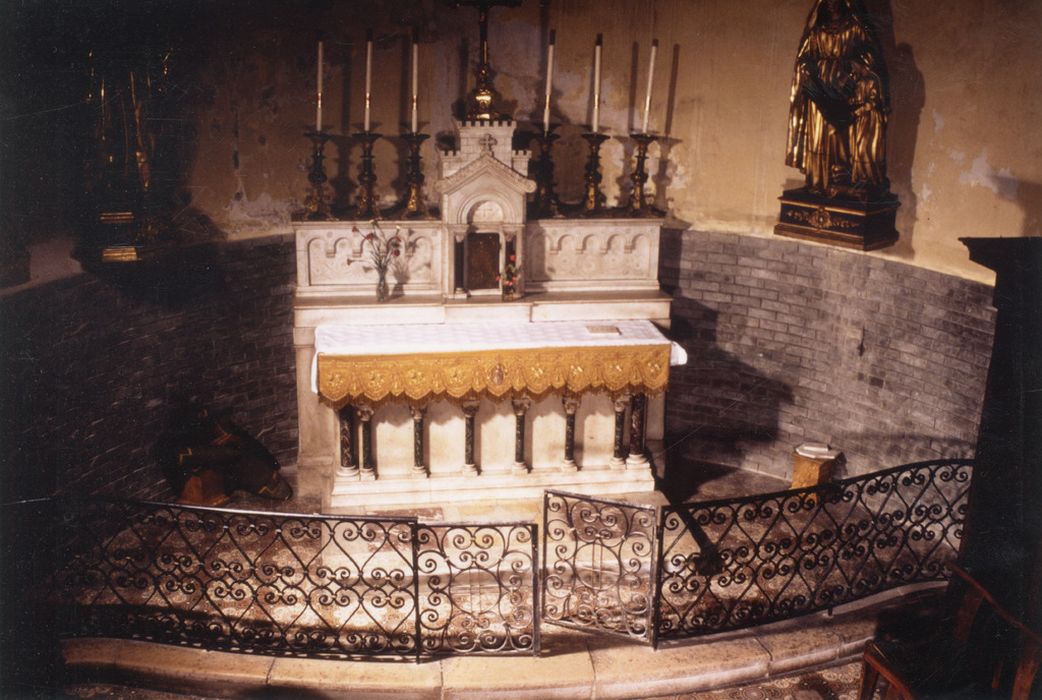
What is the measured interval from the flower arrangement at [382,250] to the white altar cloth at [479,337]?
0.36 meters

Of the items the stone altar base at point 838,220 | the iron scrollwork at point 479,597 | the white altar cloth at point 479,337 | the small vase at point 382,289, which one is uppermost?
the stone altar base at point 838,220

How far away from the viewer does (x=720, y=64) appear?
8.38 metres

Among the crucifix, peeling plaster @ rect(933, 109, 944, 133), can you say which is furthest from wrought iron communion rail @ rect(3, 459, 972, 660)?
the crucifix

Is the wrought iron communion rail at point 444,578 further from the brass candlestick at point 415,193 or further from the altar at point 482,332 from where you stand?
the brass candlestick at point 415,193

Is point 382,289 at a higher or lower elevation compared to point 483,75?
lower

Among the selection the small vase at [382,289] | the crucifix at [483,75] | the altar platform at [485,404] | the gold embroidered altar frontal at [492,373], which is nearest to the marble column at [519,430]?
the altar platform at [485,404]

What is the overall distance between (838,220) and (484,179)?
109 inches

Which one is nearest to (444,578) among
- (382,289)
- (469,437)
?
(469,437)

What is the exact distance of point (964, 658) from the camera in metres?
4.90

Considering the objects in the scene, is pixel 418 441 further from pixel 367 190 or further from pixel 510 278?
pixel 367 190

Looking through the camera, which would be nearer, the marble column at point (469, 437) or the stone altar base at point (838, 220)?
the stone altar base at point (838, 220)

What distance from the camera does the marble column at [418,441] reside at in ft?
23.9

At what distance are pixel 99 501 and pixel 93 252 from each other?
6.14ft

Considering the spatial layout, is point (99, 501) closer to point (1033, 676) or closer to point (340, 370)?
point (340, 370)
